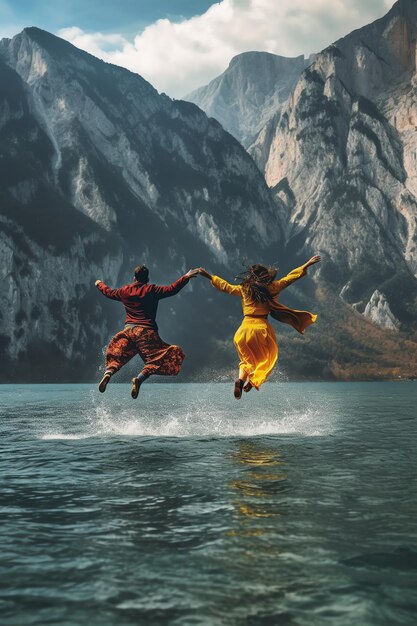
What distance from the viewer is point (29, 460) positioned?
16.5 m

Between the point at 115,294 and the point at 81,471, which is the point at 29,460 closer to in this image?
the point at 81,471

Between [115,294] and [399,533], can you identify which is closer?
[399,533]

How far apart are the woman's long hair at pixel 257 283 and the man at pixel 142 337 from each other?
2.01 meters

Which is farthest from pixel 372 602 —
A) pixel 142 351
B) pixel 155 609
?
pixel 142 351

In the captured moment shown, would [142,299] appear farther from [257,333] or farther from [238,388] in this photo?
[238,388]

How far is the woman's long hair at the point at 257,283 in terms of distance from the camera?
61.8ft

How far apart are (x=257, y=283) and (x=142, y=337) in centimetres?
356

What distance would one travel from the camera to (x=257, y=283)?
61.7 ft

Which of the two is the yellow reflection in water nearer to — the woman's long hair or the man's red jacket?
the woman's long hair

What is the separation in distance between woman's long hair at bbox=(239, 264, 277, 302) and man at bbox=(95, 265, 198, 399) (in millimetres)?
2007

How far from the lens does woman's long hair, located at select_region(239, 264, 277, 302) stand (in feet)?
61.8

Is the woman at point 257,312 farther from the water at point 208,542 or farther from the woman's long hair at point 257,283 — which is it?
the water at point 208,542

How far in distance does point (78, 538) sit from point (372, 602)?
373 cm

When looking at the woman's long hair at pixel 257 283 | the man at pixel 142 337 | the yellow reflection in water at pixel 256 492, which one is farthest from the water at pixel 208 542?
the woman's long hair at pixel 257 283
